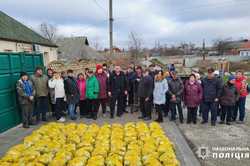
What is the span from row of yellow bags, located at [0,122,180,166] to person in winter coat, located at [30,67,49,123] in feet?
6.41

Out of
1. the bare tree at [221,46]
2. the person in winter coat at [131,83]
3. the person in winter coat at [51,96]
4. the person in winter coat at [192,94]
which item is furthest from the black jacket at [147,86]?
the bare tree at [221,46]

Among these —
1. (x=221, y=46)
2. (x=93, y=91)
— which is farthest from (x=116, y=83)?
(x=221, y=46)

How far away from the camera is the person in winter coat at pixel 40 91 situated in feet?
23.1

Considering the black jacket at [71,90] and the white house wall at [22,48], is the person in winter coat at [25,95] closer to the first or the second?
the black jacket at [71,90]

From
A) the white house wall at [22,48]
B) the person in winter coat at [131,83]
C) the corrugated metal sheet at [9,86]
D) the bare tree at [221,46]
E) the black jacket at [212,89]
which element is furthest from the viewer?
the bare tree at [221,46]

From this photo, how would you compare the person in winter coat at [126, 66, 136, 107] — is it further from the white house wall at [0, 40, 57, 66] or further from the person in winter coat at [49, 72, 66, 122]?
the white house wall at [0, 40, 57, 66]

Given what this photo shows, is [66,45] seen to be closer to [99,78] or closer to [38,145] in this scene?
[99,78]

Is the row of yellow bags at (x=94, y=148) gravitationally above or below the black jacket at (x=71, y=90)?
below

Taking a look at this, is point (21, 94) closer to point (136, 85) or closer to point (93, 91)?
point (93, 91)

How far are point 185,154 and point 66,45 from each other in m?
37.0

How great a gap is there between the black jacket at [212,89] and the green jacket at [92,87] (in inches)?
132

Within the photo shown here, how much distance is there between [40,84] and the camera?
7.05 meters

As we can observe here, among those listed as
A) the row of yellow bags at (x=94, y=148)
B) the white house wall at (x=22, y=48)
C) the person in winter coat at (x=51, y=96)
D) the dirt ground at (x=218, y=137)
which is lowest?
the dirt ground at (x=218, y=137)

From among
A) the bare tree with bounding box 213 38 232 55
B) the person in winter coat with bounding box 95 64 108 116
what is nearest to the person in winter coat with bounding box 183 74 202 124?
the person in winter coat with bounding box 95 64 108 116
